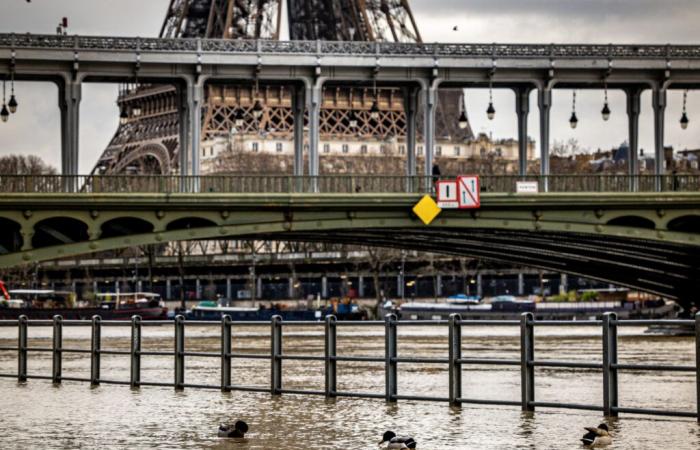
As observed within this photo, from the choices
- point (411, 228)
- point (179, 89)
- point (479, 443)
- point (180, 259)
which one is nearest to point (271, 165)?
point (180, 259)

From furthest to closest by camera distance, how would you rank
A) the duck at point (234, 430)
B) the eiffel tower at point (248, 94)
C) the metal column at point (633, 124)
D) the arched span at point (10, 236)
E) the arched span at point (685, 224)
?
the eiffel tower at point (248, 94), the metal column at point (633, 124), the arched span at point (685, 224), the arched span at point (10, 236), the duck at point (234, 430)

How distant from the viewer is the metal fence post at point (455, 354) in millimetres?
21297

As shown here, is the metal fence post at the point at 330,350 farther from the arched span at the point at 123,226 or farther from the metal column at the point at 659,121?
the metal column at the point at 659,121

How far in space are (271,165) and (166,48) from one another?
9822cm

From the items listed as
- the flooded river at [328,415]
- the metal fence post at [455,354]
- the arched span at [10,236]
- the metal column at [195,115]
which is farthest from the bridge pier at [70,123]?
the metal fence post at [455,354]

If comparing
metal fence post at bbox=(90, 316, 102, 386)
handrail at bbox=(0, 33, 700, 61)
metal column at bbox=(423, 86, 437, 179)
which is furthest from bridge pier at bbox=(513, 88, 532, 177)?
metal fence post at bbox=(90, 316, 102, 386)

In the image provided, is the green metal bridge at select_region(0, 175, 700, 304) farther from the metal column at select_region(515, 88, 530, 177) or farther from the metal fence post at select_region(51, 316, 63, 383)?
the metal fence post at select_region(51, 316, 63, 383)

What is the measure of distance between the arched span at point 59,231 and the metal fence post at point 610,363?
35.6 m

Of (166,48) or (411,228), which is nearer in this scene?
(411,228)

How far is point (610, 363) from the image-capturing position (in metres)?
19.6

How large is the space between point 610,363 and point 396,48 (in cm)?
4351

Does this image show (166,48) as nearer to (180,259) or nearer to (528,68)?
(528,68)

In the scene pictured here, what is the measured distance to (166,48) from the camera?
61281mm

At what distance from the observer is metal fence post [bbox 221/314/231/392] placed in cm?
2470
